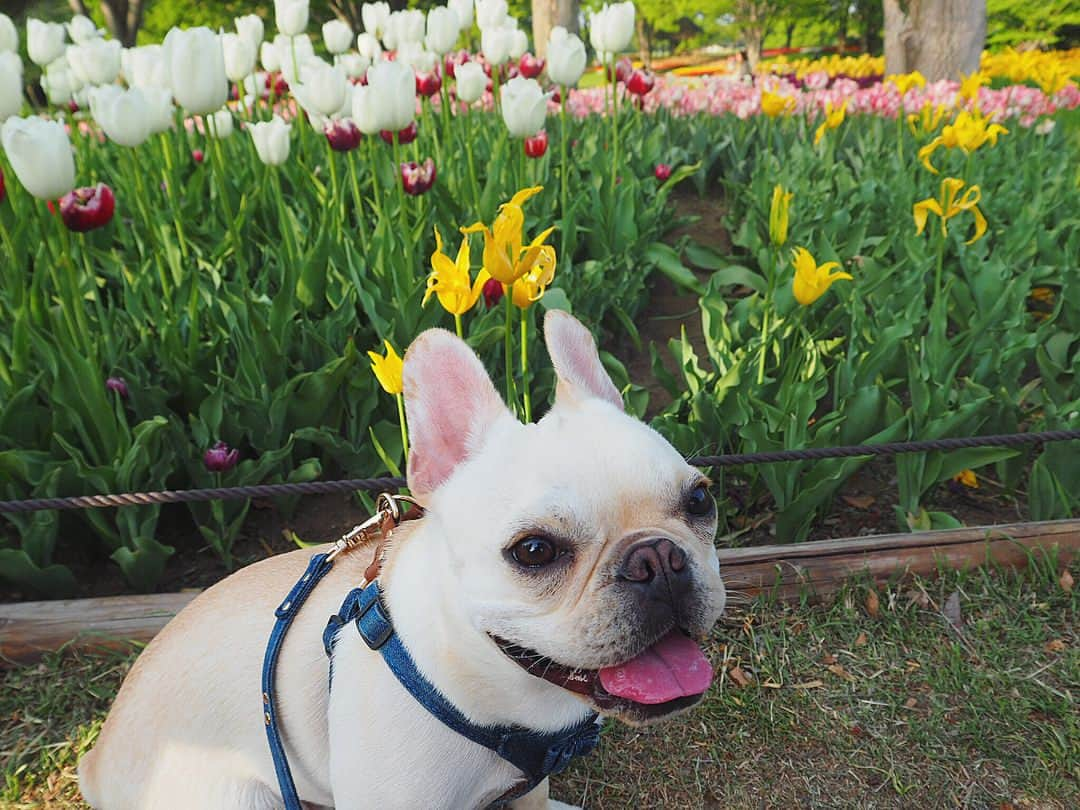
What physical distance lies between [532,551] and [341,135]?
2416mm

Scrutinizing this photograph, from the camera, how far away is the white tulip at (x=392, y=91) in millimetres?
2928

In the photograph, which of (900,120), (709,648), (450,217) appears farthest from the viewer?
(900,120)

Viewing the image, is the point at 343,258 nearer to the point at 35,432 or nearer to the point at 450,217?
the point at 450,217

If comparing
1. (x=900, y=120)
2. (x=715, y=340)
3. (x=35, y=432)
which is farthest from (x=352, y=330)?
(x=900, y=120)

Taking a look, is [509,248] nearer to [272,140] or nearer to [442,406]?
[442,406]

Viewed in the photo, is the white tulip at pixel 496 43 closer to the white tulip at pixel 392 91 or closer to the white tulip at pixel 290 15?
the white tulip at pixel 290 15

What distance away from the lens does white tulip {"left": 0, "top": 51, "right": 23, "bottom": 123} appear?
9.22 feet

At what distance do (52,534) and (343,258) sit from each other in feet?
4.87

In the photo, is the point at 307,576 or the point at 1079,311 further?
the point at 1079,311

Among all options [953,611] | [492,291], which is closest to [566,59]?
[492,291]

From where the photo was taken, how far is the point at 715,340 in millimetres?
3221

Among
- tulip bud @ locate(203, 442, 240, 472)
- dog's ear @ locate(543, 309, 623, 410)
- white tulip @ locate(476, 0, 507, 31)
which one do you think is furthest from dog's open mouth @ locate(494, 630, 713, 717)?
white tulip @ locate(476, 0, 507, 31)

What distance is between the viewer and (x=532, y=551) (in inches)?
51.1

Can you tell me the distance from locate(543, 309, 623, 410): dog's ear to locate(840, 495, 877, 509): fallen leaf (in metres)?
1.73
